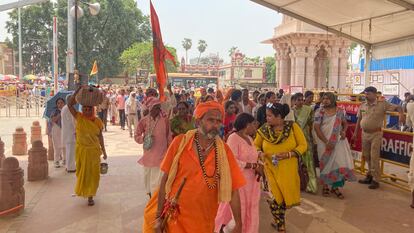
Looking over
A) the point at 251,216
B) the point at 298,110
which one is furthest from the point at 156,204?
the point at 298,110

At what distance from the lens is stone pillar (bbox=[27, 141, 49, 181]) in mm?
7137

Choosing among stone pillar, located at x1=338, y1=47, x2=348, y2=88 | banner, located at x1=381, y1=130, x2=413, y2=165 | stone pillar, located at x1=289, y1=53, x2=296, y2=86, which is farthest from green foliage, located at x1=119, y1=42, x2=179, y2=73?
banner, located at x1=381, y1=130, x2=413, y2=165

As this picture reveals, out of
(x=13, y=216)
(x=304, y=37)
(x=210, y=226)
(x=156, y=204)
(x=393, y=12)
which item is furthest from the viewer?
(x=304, y=37)

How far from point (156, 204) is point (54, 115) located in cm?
620

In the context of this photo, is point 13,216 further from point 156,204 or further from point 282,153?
point 282,153

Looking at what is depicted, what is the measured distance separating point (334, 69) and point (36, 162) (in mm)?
31109

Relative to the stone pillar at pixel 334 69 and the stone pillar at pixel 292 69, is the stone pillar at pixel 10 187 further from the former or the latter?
the stone pillar at pixel 334 69

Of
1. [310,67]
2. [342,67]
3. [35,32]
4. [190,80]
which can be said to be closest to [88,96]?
[310,67]

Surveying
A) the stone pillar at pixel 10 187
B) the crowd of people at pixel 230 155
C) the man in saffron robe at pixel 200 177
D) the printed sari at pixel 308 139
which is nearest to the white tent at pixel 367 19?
the crowd of people at pixel 230 155

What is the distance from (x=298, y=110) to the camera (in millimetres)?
6555

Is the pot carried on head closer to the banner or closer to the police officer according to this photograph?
the police officer

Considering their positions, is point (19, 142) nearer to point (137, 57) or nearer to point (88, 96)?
point (88, 96)

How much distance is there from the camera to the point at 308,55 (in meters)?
33.5

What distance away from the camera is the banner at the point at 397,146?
21.6 ft
